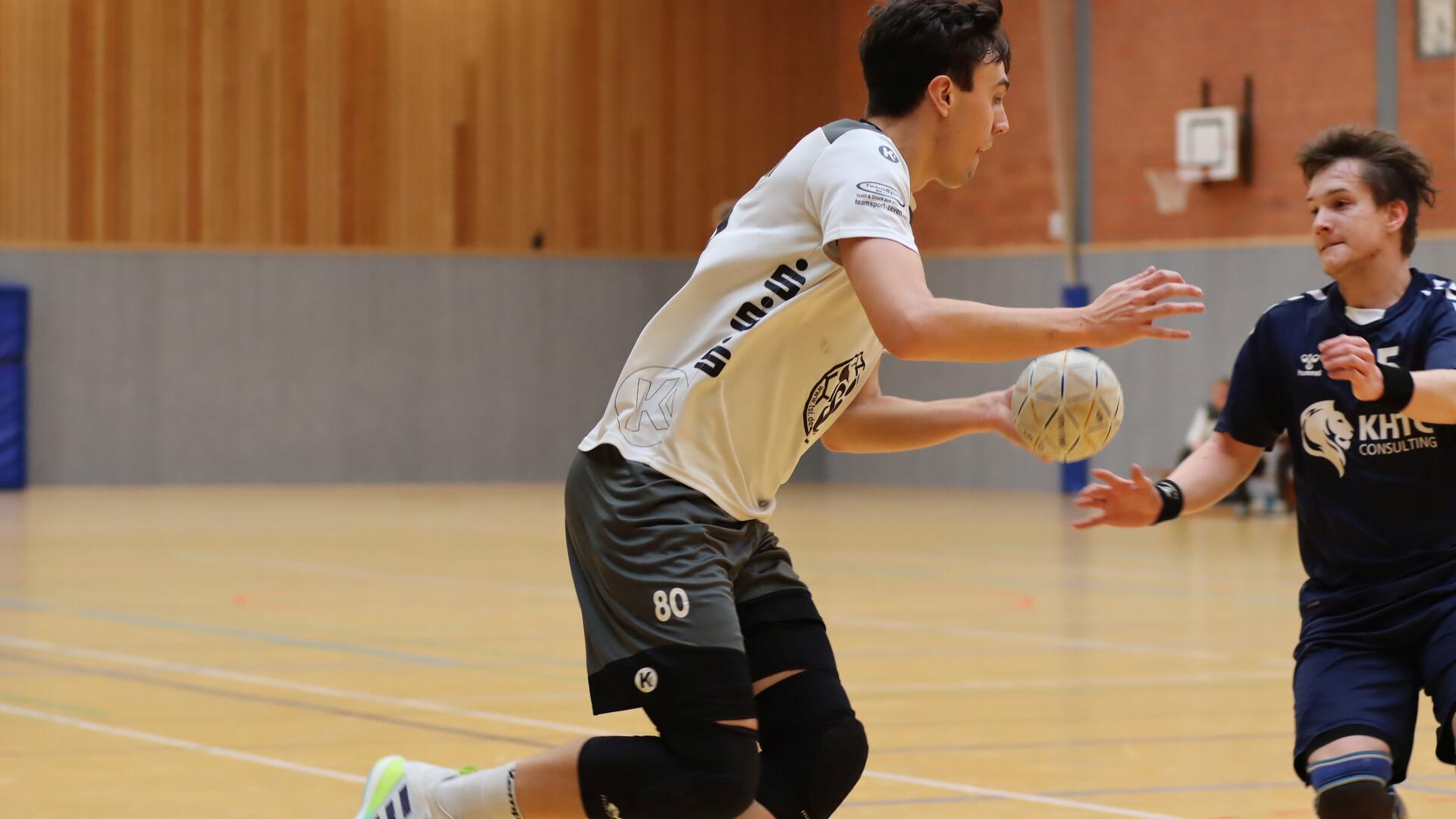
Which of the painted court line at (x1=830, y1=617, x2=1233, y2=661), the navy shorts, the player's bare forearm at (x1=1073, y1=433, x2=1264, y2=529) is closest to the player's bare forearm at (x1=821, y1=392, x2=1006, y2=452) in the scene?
the player's bare forearm at (x1=1073, y1=433, x2=1264, y2=529)

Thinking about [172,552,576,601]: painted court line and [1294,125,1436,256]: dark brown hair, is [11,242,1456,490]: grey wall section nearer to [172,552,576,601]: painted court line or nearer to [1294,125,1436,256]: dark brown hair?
[172,552,576,601]: painted court line

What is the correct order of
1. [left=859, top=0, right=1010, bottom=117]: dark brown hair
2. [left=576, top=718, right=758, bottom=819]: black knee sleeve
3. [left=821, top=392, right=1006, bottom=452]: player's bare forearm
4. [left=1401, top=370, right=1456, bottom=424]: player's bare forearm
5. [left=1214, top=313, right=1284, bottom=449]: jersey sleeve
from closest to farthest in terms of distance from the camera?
[left=576, top=718, right=758, bottom=819]: black knee sleeve < [left=859, top=0, right=1010, bottom=117]: dark brown hair < [left=1401, top=370, right=1456, bottom=424]: player's bare forearm < [left=821, top=392, right=1006, bottom=452]: player's bare forearm < [left=1214, top=313, right=1284, bottom=449]: jersey sleeve

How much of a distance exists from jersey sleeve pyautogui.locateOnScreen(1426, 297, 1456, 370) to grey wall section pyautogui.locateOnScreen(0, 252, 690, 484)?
21.8 meters

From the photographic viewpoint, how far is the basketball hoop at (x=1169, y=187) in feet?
73.9

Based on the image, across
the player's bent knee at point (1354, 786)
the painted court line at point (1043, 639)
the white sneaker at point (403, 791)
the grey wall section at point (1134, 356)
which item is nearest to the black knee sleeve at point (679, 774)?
the white sneaker at point (403, 791)

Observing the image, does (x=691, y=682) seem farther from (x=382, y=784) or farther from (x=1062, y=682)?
(x=1062, y=682)

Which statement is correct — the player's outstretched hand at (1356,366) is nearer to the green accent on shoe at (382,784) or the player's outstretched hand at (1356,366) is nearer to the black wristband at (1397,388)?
the black wristband at (1397,388)

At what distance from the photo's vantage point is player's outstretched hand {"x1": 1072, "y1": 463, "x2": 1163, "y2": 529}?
4.32 meters

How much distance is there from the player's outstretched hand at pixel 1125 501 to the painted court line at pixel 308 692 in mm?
1370

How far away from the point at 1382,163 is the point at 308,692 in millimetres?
4942

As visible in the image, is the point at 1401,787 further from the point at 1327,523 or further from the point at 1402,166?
the point at 1402,166

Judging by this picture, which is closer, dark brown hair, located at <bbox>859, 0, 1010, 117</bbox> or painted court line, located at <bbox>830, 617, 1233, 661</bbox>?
dark brown hair, located at <bbox>859, 0, 1010, 117</bbox>

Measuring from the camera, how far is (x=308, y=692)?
25.3 ft

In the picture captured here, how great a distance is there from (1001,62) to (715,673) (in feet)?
4.21
